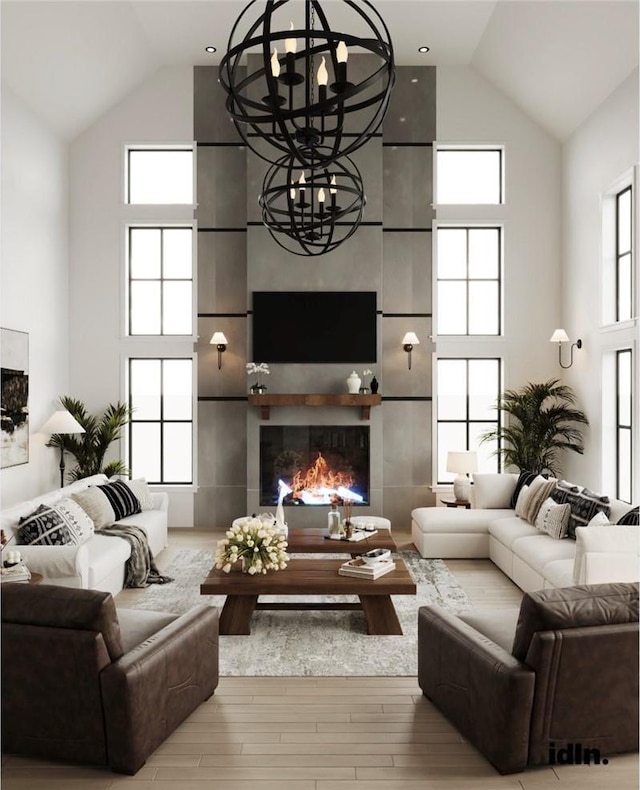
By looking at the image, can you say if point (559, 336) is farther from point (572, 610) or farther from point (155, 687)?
point (155, 687)

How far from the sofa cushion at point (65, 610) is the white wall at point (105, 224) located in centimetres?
593

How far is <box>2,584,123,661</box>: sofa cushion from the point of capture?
9.33ft

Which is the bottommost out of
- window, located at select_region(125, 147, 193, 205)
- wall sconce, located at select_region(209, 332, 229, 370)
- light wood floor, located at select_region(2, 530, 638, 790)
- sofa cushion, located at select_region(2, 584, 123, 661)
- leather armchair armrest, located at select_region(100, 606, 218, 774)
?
light wood floor, located at select_region(2, 530, 638, 790)

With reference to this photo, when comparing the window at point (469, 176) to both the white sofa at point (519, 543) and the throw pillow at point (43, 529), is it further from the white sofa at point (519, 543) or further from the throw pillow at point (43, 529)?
the throw pillow at point (43, 529)

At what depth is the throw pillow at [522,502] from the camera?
674 cm

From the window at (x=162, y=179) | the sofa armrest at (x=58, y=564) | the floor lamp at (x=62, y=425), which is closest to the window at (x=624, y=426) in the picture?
the sofa armrest at (x=58, y=564)

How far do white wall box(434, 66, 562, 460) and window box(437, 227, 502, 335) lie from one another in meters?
0.23

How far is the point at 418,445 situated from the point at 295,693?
17.7 ft

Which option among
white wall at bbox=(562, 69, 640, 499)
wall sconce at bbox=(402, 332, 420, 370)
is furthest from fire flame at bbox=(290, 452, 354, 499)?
white wall at bbox=(562, 69, 640, 499)

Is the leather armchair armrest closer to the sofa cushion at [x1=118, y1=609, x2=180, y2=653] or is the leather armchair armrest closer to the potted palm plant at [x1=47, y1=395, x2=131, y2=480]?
the sofa cushion at [x1=118, y1=609, x2=180, y2=653]

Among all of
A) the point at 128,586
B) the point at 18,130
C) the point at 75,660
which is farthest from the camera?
the point at 18,130

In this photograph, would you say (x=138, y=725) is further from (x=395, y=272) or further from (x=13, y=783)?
(x=395, y=272)

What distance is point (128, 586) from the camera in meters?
5.86

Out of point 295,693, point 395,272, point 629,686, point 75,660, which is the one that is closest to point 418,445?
point 395,272
